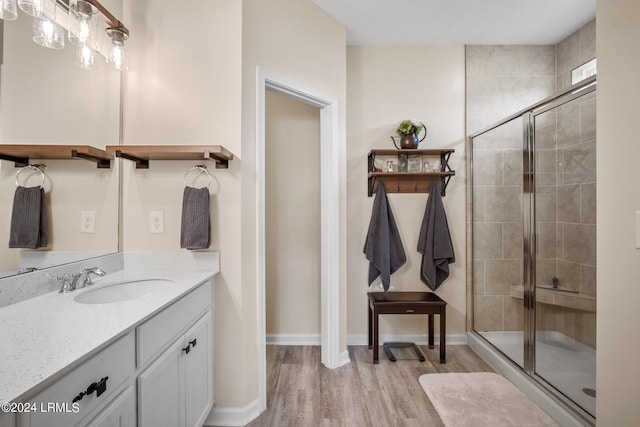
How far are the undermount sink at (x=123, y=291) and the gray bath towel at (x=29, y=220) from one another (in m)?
0.31

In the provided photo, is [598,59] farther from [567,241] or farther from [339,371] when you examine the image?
[339,371]

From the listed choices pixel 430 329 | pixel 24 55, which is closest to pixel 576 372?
pixel 430 329

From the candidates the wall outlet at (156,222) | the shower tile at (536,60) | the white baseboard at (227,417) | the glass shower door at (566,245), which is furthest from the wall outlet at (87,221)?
the shower tile at (536,60)

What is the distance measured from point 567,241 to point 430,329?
128 cm

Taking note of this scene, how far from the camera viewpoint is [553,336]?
80.7 inches

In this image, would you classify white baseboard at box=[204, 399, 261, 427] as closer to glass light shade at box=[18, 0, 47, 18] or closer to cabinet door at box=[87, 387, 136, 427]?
cabinet door at box=[87, 387, 136, 427]

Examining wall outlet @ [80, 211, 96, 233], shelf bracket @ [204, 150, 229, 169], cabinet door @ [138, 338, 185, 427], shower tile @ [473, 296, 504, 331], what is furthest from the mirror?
shower tile @ [473, 296, 504, 331]

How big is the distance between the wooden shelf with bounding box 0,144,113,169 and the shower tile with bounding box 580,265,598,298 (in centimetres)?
291

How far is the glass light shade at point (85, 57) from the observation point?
4.77 feet

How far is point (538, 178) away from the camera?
211 cm

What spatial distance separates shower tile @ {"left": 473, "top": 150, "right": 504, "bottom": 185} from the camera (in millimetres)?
2510

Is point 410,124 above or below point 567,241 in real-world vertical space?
above

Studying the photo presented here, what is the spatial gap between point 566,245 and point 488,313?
96 cm

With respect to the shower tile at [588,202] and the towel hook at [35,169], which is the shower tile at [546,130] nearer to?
the shower tile at [588,202]
